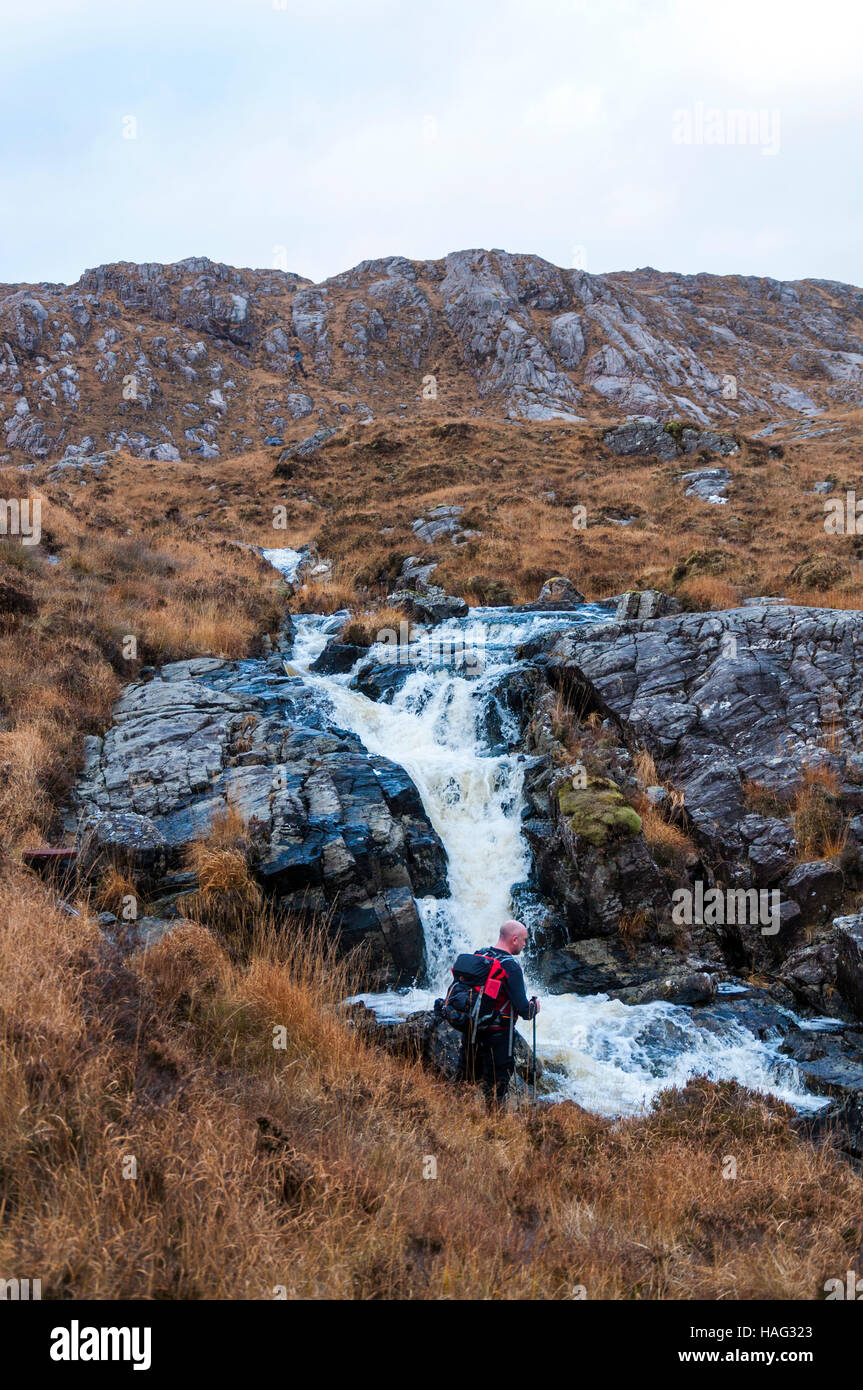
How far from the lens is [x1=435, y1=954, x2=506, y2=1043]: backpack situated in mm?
5281

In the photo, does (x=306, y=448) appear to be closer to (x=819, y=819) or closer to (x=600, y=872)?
(x=600, y=872)

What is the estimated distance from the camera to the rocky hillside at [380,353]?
51.8 m

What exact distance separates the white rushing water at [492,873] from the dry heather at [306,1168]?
901mm

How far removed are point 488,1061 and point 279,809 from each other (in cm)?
366

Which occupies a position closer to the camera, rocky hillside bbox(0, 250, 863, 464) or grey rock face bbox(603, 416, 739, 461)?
grey rock face bbox(603, 416, 739, 461)

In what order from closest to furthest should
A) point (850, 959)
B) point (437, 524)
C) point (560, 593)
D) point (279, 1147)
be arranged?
point (279, 1147) → point (850, 959) → point (560, 593) → point (437, 524)

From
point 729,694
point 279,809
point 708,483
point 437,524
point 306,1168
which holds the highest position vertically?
point 708,483

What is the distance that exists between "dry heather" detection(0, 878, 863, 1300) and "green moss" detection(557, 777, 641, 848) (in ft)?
10.5

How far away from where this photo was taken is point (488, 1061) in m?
5.38

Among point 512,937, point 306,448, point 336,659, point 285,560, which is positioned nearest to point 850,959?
point 512,937

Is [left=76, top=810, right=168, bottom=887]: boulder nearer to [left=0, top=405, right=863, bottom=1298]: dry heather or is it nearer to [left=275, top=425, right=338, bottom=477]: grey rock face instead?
[left=0, top=405, right=863, bottom=1298]: dry heather

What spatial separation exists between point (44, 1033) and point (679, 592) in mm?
14775

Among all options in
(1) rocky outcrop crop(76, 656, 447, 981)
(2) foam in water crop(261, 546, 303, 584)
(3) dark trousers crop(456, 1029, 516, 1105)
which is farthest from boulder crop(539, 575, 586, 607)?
(3) dark trousers crop(456, 1029, 516, 1105)

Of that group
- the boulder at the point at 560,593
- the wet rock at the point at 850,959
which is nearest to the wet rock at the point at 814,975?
the wet rock at the point at 850,959
